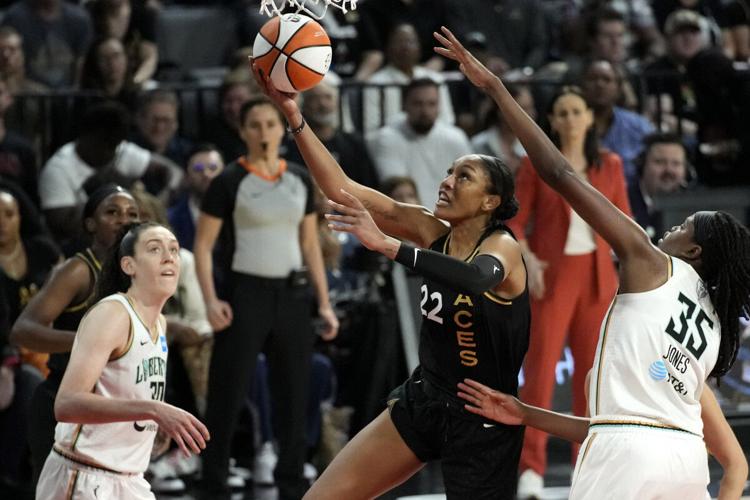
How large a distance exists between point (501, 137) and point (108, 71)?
2589 mm

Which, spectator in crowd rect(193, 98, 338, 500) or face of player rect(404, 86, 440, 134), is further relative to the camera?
face of player rect(404, 86, 440, 134)

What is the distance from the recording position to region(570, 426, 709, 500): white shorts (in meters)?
4.12

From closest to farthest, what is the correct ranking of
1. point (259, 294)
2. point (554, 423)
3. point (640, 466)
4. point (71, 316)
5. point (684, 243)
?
1. point (640, 466)
2. point (684, 243)
3. point (554, 423)
4. point (71, 316)
5. point (259, 294)

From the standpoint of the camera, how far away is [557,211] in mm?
6957

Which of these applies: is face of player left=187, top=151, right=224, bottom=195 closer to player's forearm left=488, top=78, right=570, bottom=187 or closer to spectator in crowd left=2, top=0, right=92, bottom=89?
spectator in crowd left=2, top=0, right=92, bottom=89

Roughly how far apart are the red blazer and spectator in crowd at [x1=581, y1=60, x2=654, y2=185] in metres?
1.85

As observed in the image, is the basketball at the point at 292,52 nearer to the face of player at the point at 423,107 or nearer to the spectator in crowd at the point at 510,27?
the face of player at the point at 423,107

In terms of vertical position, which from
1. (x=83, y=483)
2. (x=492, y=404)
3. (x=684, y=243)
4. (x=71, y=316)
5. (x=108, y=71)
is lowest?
(x=83, y=483)

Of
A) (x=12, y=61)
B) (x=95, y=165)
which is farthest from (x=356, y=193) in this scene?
(x=12, y=61)

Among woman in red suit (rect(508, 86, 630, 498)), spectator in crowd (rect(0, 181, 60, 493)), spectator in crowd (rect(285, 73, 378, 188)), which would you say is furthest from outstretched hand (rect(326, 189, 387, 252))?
spectator in crowd (rect(285, 73, 378, 188))

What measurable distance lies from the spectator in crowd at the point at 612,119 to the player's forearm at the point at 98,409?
5.21 metres

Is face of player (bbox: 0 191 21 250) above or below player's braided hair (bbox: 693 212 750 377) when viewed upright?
below

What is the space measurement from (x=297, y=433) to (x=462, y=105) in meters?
3.73

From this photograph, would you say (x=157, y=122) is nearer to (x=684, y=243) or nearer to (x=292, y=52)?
(x=292, y=52)
